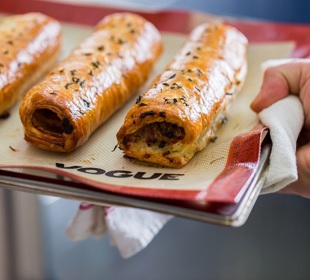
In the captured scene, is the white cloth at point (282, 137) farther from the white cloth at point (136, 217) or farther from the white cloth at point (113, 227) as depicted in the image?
the white cloth at point (113, 227)

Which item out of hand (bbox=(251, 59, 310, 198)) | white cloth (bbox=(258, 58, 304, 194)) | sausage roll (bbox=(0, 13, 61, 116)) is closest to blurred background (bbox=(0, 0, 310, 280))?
sausage roll (bbox=(0, 13, 61, 116))

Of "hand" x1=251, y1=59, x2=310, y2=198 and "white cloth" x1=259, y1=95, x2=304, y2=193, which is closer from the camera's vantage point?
"white cloth" x1=259, y1=95, x2=304, y2=193

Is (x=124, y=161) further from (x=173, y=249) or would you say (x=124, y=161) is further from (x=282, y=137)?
(x=173, y=249)

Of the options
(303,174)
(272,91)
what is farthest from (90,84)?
(303,174)

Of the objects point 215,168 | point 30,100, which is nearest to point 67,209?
point 30,100

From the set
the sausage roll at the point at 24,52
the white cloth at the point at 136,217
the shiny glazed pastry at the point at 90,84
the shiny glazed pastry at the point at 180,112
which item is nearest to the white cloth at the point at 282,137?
the white cloth at the point at 136,217

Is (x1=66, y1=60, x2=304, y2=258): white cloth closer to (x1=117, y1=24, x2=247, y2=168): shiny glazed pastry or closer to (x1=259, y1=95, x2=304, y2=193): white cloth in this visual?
(x1=259, y1=95, x2=304, y2=193): white cloth
